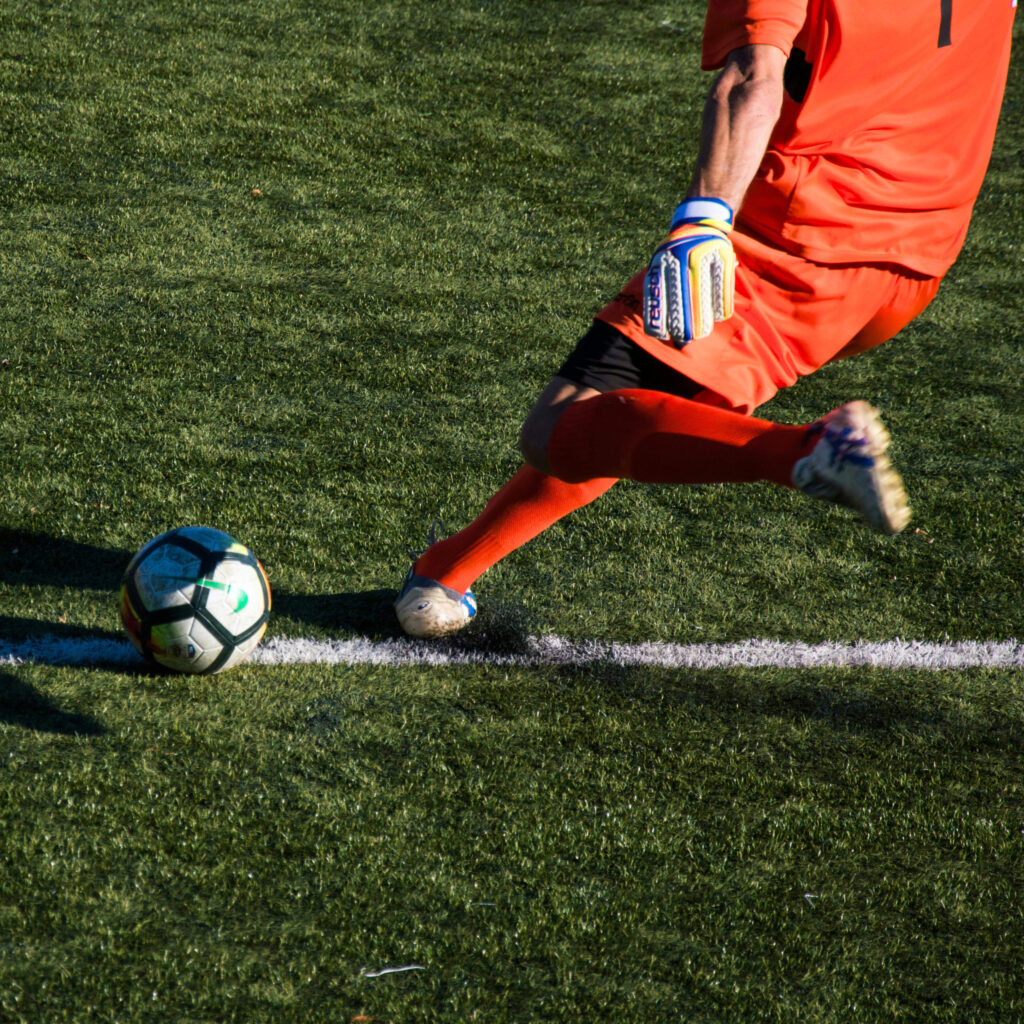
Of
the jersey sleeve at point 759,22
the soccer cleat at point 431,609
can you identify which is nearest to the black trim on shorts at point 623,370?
the jersey sleeve at point 759,22

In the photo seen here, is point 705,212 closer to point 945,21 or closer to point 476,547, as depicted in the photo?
point 945,21

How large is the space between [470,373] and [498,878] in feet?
9.01

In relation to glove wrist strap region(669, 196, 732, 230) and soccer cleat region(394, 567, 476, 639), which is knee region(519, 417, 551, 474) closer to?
glove wrist strap region(669, 196, 732, 230)

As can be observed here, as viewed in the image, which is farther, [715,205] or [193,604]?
[193,604]

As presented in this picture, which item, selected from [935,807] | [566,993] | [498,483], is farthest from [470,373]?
[566,993]

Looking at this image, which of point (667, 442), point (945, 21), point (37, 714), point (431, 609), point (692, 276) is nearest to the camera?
point (692, 276)

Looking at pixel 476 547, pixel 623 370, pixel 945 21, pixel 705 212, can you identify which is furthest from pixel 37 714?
pixel 945 21

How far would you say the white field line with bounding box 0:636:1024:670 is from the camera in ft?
9.74

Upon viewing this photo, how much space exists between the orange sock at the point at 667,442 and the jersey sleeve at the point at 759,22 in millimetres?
661

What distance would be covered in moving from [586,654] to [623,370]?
0.90 metres

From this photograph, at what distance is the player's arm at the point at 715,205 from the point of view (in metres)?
2.19

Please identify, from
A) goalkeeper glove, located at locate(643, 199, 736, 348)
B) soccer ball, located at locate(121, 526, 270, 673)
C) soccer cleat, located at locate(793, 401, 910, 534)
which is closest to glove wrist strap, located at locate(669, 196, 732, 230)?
goalkeeper glove, located at locate(643, 199, 736, 348)

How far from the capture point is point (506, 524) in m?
3.10

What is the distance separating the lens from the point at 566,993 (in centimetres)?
206
